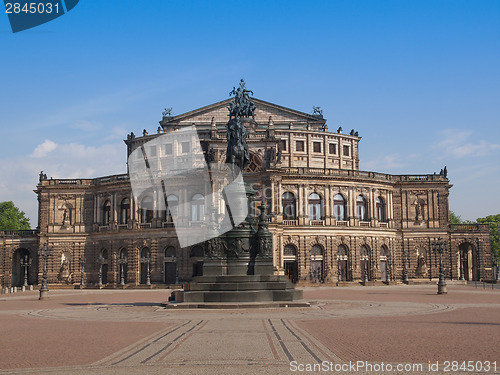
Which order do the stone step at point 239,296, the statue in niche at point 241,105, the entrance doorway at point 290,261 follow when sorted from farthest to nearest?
1. the entrance doorway at point 290,261
2. the statue in niche at point 241,105
3. the stone step at point 239,296

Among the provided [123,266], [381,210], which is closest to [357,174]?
[381,210]

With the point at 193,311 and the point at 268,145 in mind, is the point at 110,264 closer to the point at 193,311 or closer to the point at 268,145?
the point at 268,145

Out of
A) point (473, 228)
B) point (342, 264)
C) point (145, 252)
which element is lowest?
point (342, 264)

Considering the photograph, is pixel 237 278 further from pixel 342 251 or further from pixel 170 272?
pixel 342 251

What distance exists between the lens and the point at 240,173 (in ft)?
Result: 110

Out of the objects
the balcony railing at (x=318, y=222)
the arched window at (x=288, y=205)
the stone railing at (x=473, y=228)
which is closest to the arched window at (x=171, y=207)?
the arched window at (x=288, y=205)

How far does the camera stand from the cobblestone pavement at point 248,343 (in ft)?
45.1

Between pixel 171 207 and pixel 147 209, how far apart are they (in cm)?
394

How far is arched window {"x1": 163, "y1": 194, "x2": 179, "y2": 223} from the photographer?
81875 mm

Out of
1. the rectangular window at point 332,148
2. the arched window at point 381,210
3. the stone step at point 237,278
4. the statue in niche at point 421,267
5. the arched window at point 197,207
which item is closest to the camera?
the stone step at point 237,278

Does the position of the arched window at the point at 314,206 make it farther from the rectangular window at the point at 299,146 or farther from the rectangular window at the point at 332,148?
the rectangular window at the point at 332,148

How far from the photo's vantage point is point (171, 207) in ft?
270

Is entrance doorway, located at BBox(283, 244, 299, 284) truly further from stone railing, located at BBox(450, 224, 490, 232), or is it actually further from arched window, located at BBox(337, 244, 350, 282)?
stone railing, located at BBox(450, 224, 490, 232)

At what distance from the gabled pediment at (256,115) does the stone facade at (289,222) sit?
15 cm
